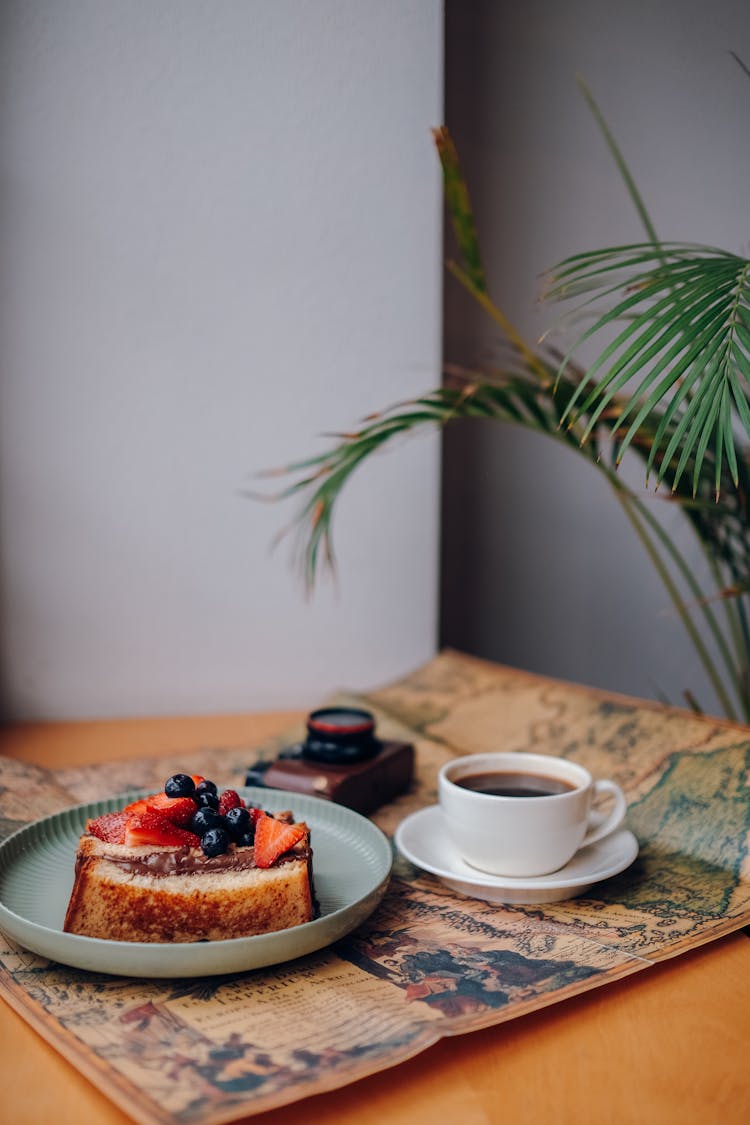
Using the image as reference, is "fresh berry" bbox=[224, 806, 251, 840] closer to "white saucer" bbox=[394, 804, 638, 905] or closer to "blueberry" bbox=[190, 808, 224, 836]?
"blueberry" bbox=[190, 808, 224, 836]

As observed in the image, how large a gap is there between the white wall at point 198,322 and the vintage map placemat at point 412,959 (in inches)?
16.9

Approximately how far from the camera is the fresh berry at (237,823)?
97 cm

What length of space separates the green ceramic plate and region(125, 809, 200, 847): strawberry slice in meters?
0.10

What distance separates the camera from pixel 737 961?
0.95 m

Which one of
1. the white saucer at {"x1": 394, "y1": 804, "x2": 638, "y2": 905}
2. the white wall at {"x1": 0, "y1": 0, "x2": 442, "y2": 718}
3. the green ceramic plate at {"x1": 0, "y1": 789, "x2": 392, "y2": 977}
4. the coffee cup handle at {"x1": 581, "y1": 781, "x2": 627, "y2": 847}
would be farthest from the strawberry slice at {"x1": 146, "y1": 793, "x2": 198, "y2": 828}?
the white wall at {"x1": 0, "y1": 0, "x2": 442, "y2": 718}

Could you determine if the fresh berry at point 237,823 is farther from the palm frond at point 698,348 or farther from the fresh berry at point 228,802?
the palm frond at point 698,348

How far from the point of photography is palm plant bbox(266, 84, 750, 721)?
1.01m

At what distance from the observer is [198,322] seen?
1741 mm

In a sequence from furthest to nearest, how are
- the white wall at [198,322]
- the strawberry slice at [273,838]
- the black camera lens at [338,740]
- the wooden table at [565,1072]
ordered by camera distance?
1. the white wall at [198,322]
2. the black camera lens at [338,740]
3. the strawberry slice at [273,838]
4. the wooden table at [565,1072]

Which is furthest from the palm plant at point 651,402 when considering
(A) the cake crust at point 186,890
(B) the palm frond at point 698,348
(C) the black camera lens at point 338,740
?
(A) the cake crust at point 186,890

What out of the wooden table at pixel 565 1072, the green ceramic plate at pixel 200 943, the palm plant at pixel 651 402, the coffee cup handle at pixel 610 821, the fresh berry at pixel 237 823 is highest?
the palm plant at pixel 651 402

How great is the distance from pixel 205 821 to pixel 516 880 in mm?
324

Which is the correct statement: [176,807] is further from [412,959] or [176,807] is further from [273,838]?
[412,959]

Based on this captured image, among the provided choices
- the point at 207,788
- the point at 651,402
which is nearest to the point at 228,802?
the point at 207,788
